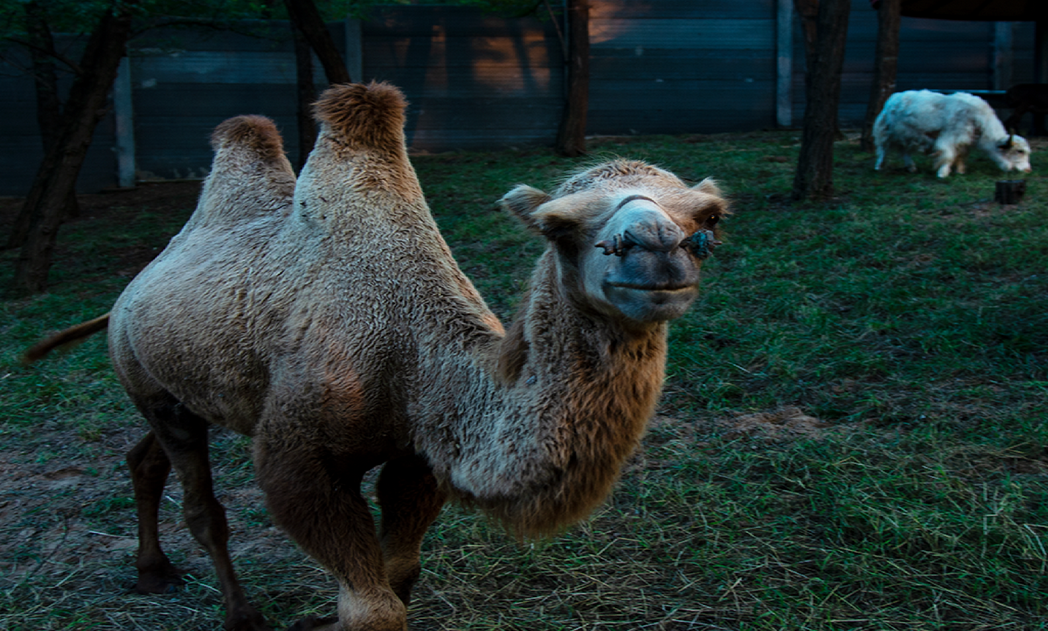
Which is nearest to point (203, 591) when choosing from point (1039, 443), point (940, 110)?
point (1039, 443)

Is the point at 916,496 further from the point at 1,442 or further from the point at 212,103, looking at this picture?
the point at 212,103

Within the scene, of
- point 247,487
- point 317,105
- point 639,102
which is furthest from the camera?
point 639,102

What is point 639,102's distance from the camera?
49.7 ft

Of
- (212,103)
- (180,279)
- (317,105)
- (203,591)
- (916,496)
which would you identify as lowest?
(203,591)

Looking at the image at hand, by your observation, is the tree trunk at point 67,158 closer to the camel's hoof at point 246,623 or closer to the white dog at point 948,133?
the camel's hoof at point 246,623

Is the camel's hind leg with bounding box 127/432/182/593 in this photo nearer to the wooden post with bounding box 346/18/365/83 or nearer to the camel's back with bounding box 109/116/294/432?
the camel's back with bounding box 109/116/294/432

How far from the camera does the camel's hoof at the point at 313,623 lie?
3.04m

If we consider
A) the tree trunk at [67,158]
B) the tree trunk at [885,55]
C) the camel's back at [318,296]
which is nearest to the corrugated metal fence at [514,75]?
the tree trunk at [885,55]

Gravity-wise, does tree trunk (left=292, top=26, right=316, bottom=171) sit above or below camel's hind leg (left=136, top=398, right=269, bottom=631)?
above

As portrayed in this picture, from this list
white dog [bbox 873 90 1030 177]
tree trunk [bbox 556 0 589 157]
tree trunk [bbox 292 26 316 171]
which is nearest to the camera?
white dog [bbox 873 90 1030 177]

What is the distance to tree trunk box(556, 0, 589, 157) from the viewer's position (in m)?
12.8

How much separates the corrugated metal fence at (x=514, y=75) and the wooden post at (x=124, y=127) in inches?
0.8

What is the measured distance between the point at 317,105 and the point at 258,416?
1217mm

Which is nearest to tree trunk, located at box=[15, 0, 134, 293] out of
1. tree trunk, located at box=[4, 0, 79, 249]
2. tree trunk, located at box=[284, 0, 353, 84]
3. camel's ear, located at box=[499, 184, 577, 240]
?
tree trunk, located at box=[4, 0, 79, 249]
